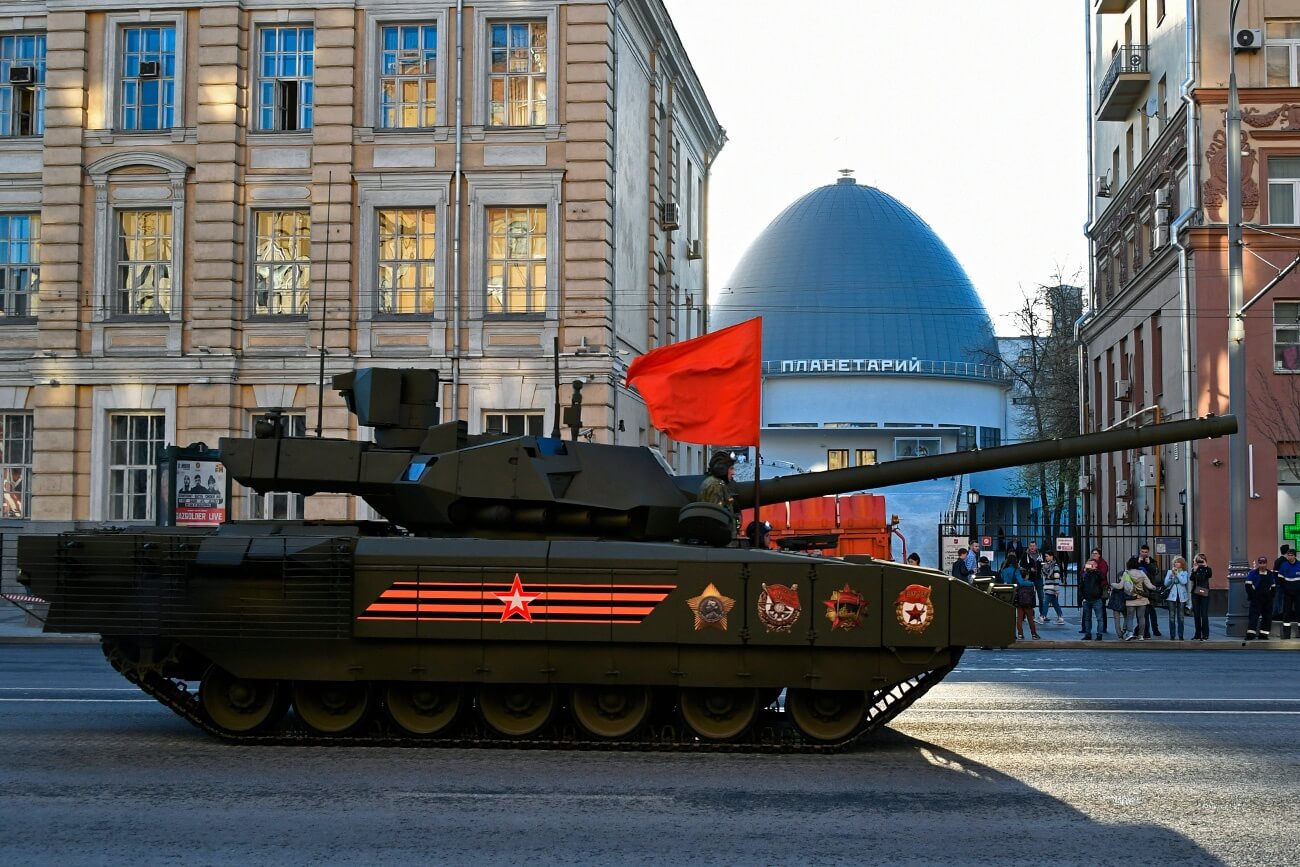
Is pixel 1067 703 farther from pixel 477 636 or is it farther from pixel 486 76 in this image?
pixel 486 76

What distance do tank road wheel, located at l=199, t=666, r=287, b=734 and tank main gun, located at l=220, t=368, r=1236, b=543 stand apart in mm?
1719

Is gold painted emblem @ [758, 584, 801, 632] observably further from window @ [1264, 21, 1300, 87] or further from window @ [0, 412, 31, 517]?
window @ [1264, 21, 1300, 87]

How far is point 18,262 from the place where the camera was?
106ft

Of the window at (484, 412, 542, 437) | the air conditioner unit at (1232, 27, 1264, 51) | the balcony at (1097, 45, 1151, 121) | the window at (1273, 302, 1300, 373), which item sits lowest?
the window at (484, 412, 542, 437)

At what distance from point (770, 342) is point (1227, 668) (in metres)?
72.1

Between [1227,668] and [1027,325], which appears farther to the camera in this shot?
[1027,325]

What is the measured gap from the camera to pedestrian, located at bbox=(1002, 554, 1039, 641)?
1034 inches

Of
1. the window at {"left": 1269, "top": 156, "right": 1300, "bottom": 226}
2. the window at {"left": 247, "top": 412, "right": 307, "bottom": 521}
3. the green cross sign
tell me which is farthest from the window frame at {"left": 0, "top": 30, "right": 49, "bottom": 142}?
the green cross sign

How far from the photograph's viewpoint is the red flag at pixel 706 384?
1377 cm

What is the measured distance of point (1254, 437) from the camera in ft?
106

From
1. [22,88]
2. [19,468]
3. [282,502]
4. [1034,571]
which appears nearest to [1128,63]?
[1034,571]

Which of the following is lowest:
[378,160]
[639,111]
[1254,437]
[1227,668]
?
[1227,668]

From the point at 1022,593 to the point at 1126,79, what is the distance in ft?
58.8

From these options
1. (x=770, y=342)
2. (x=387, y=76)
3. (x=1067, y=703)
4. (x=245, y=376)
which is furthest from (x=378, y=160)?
(x=770, y=342)
